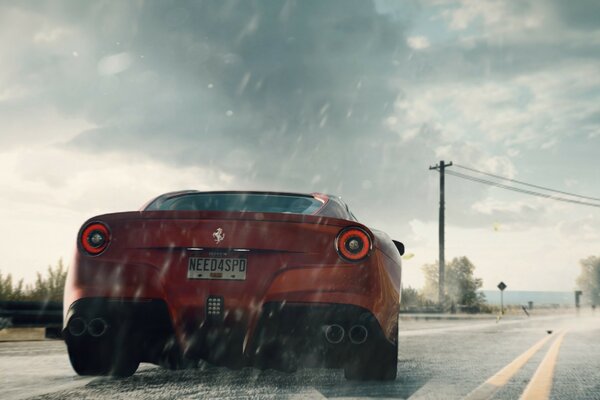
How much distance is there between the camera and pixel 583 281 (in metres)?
153

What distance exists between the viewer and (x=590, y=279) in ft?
495

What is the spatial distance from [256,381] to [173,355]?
80 cm

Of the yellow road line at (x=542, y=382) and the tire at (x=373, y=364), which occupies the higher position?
the tire at (x=373, y=364)

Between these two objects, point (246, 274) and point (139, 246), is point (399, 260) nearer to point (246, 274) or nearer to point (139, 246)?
point (246, 274)

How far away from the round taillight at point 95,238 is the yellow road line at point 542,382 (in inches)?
107

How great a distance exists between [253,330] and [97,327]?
980mm

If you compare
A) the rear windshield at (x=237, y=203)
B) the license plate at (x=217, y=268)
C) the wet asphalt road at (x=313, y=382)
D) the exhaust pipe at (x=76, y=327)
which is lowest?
the wet asphalt road at (x=313, y=382)

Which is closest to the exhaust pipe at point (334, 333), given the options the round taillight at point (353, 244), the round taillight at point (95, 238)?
the round taillight at point (353, 244)

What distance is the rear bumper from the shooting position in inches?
147

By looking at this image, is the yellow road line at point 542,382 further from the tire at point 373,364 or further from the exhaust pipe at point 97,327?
the exhaust pipe at point 97,327

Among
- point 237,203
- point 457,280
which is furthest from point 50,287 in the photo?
point 457,280

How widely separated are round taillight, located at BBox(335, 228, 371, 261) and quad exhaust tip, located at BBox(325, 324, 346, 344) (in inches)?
16.4

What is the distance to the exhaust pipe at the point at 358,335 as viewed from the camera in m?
3.86

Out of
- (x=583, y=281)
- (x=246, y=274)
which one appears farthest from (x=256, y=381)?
(x=583, y=281)
